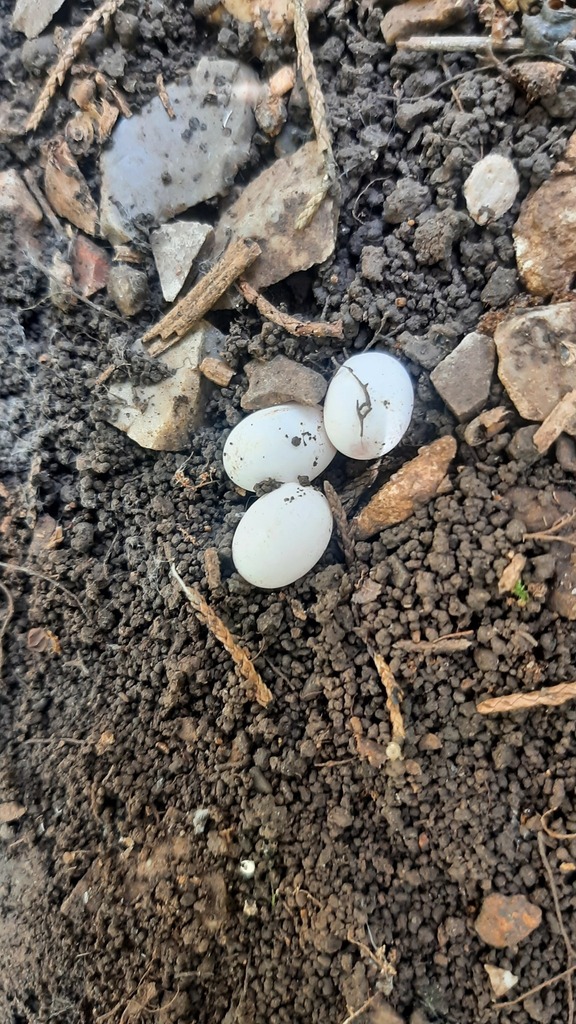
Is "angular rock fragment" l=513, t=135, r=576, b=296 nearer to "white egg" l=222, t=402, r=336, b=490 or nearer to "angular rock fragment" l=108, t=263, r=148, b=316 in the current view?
"white egg" l=222, t=402, r=336, b=490

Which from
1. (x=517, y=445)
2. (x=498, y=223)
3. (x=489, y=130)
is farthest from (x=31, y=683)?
(x=489, y=130)

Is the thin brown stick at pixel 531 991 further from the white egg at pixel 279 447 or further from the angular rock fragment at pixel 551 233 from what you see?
the angular rock fragment at pixel 551 233

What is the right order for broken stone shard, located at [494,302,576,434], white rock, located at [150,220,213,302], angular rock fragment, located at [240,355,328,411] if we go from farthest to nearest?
white rock, located at [150,220,213,302]
angular rock fragment, located at [240,355,328,411]
broken stone shard, located at [494,302,576,434]

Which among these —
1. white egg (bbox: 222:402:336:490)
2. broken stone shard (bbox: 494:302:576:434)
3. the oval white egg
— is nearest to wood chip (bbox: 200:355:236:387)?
white egg (bbox: 222:402:336:490)

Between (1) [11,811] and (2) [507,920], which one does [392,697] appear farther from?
(1) [11,811]

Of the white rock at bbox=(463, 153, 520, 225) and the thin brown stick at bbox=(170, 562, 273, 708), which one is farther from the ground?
the white rock at bbox=(463, 153, 520, 225)

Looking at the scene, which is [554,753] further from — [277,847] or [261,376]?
[261,376]

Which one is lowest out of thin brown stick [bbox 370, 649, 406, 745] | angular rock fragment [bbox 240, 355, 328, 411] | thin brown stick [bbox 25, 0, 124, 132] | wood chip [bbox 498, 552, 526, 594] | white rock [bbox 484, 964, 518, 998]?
white rock [bbox 484, 964, 518, 998]

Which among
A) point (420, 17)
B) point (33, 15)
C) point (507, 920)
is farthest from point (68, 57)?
point (507, 920)
